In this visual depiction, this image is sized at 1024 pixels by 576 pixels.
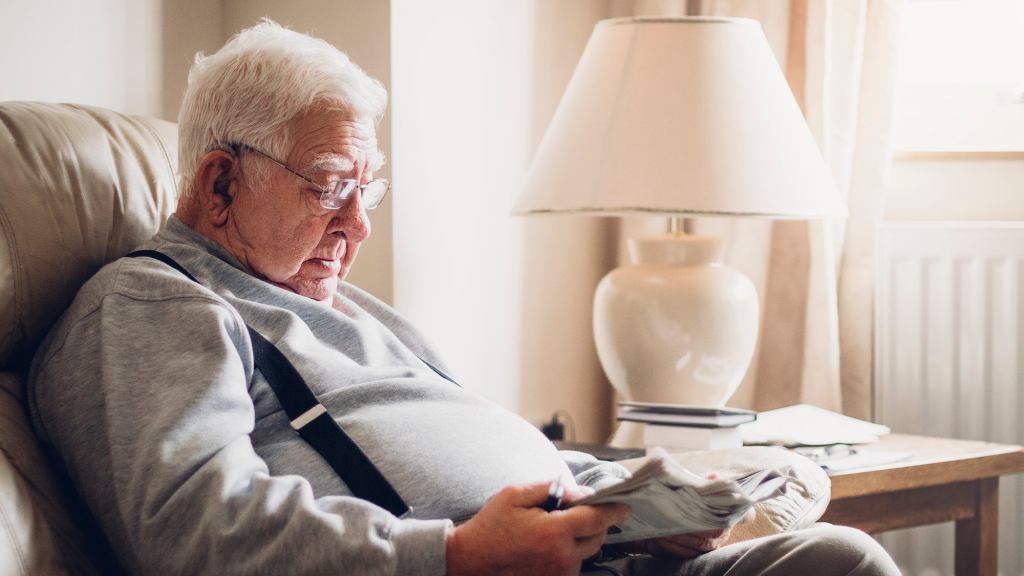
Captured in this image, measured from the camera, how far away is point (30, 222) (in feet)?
3.71

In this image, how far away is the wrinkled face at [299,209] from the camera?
125 cm

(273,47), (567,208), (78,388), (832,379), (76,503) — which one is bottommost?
(832,379)

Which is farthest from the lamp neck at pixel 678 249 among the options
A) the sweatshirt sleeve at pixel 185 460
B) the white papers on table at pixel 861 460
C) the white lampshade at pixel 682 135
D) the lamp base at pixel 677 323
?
the sweatshirt sleeve at pixel 185 460

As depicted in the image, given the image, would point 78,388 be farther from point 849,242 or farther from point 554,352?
point 849,242

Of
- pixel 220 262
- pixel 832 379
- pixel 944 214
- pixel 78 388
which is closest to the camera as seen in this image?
pixel 78 388

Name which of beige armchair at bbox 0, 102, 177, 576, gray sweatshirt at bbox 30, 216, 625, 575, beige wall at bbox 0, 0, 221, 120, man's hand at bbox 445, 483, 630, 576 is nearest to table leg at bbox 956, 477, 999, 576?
gray sweatshirt at bbox 30, 216, 625, 575

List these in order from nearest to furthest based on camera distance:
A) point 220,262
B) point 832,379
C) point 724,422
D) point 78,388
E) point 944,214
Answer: point 78,388
point 220,262
point 724,422
point 832,379
point 944,214

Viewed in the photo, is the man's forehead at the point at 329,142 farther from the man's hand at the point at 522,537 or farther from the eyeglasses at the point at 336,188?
the man's hand at the point at 522,537

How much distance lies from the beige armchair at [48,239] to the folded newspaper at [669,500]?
1.59 feet

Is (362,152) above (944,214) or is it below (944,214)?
above

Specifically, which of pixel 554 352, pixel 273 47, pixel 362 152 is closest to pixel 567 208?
pixel 362 152

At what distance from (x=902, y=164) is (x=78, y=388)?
2004 millimetres

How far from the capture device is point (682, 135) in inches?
68.2

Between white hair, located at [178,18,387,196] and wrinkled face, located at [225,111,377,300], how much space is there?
2 cm
